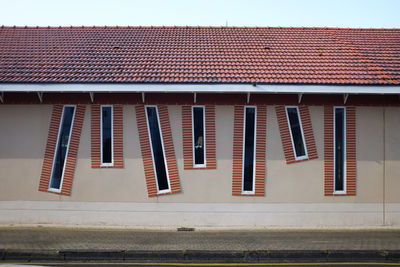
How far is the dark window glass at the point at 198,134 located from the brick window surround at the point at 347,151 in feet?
11.4

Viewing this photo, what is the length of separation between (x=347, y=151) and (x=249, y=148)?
9.08ft

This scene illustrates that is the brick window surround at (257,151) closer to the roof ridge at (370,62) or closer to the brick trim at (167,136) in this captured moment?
the brick trim at (167,136)

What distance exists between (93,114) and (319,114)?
6.41m

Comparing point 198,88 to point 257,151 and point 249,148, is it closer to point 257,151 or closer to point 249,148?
point 249,148

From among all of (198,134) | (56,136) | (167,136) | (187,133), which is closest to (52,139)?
(56,136)

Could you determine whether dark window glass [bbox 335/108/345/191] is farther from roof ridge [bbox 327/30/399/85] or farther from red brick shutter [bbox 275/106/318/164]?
roof ridge [bbox 327/30/399/85]

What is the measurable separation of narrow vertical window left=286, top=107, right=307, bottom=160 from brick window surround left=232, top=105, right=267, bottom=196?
0.72 metres

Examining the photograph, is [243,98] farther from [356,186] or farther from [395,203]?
[395,203]

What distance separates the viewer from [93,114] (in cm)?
898

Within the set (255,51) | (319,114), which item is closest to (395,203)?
(319,114)

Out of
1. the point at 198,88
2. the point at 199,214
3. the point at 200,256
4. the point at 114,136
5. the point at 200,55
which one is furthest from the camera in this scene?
the point at 200,55

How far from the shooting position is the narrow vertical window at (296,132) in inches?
354

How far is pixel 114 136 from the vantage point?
898 cm

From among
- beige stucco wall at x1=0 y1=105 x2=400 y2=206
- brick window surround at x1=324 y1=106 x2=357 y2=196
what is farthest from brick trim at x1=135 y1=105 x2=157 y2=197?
brick window surround at x1=324 y1=106 x2=357 y2=196
